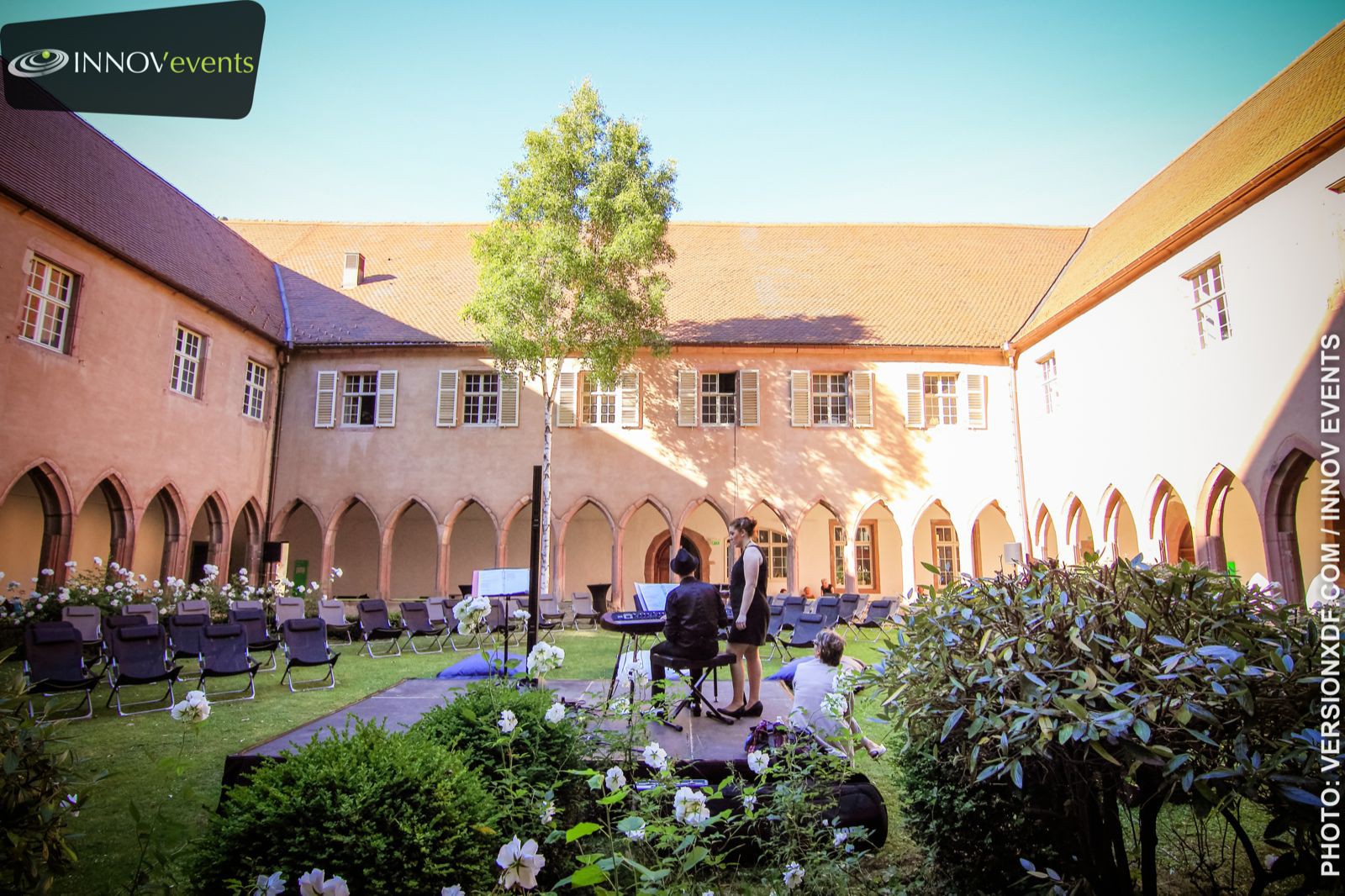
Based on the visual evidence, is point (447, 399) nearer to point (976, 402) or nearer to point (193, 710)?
point (976, 402)


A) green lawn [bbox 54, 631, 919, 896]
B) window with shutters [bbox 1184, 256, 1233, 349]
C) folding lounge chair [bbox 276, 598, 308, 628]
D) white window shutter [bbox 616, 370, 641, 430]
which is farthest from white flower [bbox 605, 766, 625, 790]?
white window shutter [bbox 616, 370, 641, 430]

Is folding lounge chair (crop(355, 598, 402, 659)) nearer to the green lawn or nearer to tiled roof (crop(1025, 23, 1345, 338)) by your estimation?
the green lawn

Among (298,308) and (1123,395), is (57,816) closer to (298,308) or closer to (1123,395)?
(1123,395)

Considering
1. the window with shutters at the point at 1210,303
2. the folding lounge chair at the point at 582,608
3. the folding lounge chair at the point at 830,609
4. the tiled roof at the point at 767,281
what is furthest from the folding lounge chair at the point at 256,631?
the window with shutters at the point at 1210,303

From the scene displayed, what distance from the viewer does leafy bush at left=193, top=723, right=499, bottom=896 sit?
2.50 meters

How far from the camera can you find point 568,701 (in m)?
5.45

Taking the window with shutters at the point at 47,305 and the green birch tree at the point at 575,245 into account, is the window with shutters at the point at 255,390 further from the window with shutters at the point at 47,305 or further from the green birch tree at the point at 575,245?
the green birch tree at the point at 575,245

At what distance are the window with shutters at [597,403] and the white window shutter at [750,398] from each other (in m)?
3.26

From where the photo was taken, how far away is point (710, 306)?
1983 cm

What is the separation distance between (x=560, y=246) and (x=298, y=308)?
886 cm

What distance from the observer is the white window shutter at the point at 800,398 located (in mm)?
18578

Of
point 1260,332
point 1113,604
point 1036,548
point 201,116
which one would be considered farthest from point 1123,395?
point 201,116

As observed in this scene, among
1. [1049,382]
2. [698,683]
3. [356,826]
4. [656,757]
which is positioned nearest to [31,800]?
[356,826]

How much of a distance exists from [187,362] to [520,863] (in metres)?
17.6
